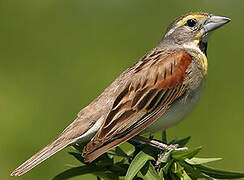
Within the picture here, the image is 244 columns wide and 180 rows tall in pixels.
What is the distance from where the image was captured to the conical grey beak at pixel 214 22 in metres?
4.07

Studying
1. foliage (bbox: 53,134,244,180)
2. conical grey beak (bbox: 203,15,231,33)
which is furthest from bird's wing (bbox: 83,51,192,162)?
foliage (bbox: 53,134,244,180)

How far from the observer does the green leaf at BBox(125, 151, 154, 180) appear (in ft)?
7.62

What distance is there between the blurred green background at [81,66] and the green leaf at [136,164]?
1.76 metres

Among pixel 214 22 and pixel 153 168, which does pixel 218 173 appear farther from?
pixel 214 22

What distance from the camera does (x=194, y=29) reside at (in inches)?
167

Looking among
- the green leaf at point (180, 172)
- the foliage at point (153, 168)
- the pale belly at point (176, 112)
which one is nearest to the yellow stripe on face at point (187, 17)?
the pale belly at point (176, 112)

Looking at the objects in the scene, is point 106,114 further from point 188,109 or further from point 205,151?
point 205,151

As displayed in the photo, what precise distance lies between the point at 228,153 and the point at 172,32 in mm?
959

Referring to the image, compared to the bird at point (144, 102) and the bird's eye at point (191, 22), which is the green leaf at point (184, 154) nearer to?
the bird at point (144, 102)

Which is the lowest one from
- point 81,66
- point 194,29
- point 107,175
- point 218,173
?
point 218,173

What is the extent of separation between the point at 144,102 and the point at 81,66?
2.19m

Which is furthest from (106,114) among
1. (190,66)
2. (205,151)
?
(205,151)

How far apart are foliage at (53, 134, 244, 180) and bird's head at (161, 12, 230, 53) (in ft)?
5.41

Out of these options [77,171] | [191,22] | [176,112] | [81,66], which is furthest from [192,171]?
[81,66]
